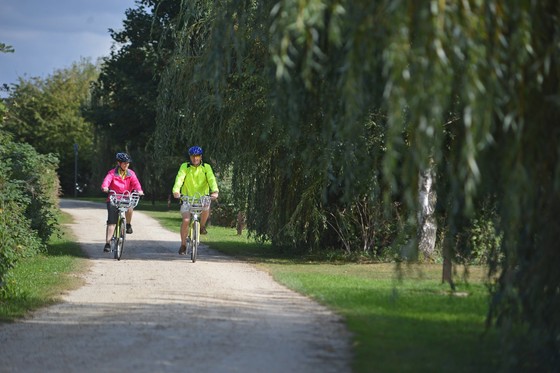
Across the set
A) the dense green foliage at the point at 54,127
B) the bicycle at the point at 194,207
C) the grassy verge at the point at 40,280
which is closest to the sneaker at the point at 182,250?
the bicycle at the point at 194,207

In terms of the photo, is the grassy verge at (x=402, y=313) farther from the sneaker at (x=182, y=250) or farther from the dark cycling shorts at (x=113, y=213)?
the dark cycling shorts at (x=113, y=213)

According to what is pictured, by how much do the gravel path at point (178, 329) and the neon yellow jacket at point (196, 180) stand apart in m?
2.89

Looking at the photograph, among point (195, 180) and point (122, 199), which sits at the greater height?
point (195, 180)

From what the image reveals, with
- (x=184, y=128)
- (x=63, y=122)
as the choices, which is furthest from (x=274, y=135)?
(x=63, y=122)

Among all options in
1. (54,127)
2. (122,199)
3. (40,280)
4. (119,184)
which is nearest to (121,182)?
(119,184)

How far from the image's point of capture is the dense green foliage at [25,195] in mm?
17031

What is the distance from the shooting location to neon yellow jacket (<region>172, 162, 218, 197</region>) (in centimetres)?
1841

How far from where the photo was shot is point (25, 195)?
20.2 metres

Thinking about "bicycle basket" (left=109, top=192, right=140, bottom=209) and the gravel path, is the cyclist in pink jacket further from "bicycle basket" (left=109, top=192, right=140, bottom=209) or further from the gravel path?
the gravel path

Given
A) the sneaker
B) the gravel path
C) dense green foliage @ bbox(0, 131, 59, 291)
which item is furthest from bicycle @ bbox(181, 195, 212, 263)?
dense green foliage @ bbox(0, 131, 59, 291)

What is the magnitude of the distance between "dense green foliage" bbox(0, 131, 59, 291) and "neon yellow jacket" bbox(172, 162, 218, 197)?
2635 millimetres

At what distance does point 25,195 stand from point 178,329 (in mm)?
11077

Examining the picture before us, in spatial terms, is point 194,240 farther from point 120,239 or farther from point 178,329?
point 178,329

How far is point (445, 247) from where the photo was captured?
9516 mm
